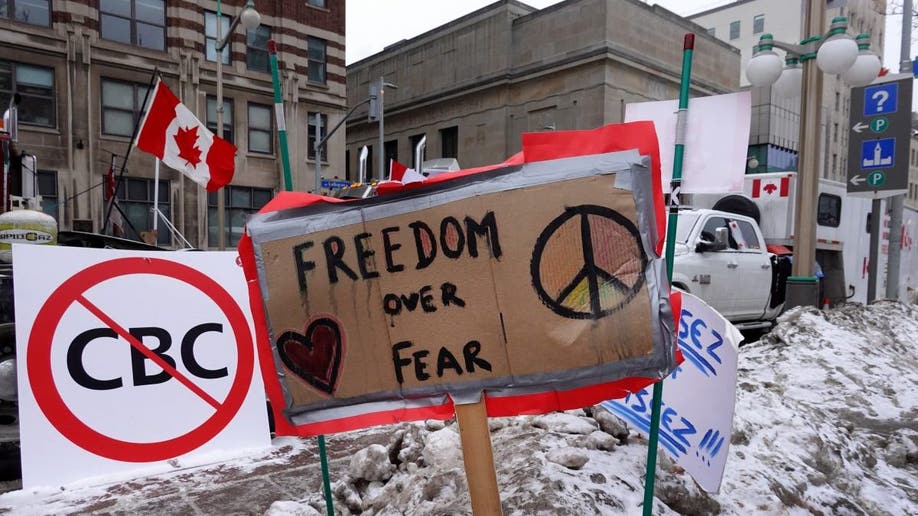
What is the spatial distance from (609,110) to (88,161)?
76.3 feet

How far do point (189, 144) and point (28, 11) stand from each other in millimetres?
17327

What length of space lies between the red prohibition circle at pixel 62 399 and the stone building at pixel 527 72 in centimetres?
2808

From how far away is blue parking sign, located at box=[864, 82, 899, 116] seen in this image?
1044cm

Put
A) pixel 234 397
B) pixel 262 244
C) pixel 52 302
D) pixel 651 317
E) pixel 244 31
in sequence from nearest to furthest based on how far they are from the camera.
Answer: pixel 651 317, pixel 262 244, pixel 52 302, pixel 234 397, pixel 244 31

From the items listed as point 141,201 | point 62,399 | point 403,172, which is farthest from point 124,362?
point 141,201

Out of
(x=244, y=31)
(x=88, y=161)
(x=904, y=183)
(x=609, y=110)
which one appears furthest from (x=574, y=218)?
(x=609, y=110)

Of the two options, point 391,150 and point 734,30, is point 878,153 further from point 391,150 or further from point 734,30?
point 734,30

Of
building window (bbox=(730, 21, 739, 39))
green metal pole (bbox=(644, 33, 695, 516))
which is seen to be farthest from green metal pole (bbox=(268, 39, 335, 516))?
building window (bbox=(730, 21, 739, 39))

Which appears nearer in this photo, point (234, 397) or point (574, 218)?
point (574, 218)

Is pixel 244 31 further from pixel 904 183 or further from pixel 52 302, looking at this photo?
pixel 52 302

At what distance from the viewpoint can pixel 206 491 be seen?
3459mm

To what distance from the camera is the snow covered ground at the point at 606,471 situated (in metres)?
2.75

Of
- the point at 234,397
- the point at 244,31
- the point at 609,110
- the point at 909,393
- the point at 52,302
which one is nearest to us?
the point at 52,302

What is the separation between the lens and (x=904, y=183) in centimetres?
1025
